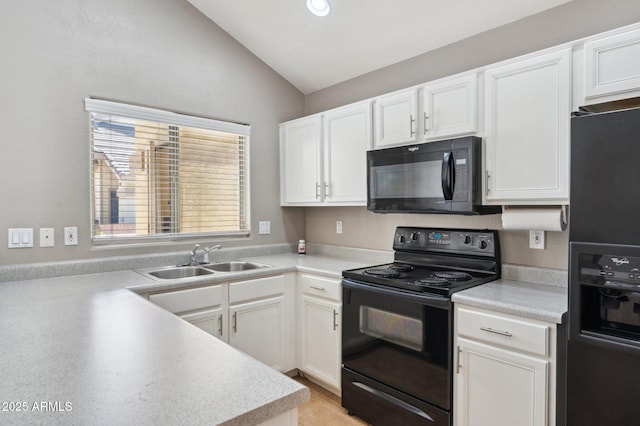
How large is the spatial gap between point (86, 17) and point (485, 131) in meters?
2.59

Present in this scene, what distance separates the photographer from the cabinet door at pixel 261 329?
8.30 ft

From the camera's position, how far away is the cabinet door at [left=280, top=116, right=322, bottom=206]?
3098 mm

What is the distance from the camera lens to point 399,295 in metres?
2.08

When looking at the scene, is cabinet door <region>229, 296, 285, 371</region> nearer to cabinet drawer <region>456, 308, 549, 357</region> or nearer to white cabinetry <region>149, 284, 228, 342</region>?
white cabinetry <region>149, 284, 228, 342</region>

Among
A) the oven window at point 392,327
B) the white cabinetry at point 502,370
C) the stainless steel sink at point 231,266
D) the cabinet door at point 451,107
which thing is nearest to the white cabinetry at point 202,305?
the stainless steel sink at point 231,266

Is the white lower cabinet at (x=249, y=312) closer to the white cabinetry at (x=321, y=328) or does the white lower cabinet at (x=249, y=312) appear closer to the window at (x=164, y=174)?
the white cabinetry at (x=321, y=328)

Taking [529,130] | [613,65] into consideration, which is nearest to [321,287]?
[529,130]

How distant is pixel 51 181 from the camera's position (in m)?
2.34

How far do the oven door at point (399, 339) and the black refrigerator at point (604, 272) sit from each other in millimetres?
563

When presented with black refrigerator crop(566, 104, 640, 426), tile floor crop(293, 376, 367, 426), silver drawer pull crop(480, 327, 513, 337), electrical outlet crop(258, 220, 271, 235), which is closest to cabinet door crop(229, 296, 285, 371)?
tile floor crop(293, 376, 367, 426)

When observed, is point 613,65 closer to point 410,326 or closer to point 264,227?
point 410,326

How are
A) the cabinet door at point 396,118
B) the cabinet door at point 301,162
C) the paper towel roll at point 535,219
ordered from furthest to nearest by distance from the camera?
1. the cabinet door at point 301,162
2. the cabinet door at point 396,118
3. the paper towel roll at point 535,219

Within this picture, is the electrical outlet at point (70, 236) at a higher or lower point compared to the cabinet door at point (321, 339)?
higher

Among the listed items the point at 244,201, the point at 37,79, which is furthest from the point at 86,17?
the point at 244,201
